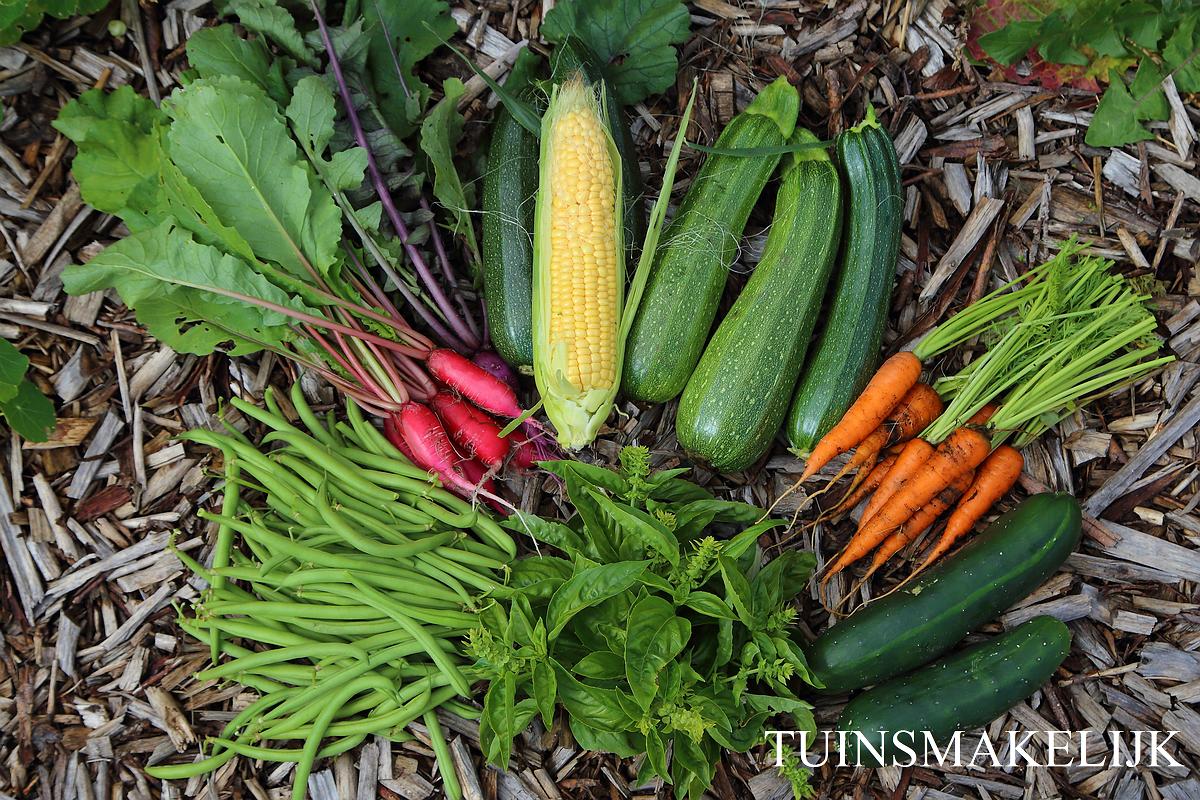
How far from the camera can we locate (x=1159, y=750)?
2.90 meters

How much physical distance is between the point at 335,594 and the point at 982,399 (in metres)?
2.24

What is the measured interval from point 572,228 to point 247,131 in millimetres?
1062

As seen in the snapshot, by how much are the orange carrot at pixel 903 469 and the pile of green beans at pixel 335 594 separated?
1.27 m

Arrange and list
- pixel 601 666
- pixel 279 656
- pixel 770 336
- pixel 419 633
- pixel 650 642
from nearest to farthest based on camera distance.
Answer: pixel 650 642, pixel 601 666, pixel 419 633, pixel 279 656, pixel 770 336

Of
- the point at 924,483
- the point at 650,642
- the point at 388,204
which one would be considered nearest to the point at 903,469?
the point at 924,483

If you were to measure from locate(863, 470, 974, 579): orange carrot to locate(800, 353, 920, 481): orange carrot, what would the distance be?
325 millimetres

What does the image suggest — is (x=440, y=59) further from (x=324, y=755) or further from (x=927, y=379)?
(x=324, y=755)

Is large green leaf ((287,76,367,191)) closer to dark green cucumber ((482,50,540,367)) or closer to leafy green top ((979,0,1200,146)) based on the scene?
dark green cucumber ((482,50,540,367))

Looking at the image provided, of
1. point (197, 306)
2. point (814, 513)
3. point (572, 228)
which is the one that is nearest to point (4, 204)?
point (197, 306)

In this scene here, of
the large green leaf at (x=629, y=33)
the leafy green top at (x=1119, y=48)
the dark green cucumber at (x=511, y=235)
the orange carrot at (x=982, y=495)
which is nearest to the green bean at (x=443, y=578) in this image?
the dark green cucumber at (x=511, y=235)

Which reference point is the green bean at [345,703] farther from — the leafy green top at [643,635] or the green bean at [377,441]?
the green bean at [377,441]

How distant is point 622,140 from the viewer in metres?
3.09

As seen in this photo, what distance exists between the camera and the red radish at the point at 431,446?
116 inches

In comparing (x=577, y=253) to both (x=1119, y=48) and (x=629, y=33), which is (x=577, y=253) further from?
(x=1119, y=48)
